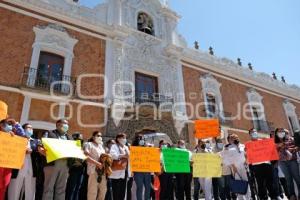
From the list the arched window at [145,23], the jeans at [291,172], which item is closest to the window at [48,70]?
the arched window at [145,23]

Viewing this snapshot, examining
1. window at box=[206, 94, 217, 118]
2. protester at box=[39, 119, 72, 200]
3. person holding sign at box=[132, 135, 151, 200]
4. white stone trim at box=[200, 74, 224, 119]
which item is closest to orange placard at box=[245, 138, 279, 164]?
person holding sign at box=[132, 135, 151, 200]

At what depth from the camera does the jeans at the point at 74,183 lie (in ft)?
14.9

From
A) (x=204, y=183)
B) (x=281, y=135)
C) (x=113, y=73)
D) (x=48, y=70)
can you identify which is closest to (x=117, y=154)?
(x=204, y=183)

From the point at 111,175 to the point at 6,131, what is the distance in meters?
1.94

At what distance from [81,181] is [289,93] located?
1812cm

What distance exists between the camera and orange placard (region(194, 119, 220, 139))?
9.48 m

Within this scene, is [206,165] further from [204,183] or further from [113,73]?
[113,73]

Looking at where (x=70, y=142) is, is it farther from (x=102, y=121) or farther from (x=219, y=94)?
(x=219, y=94)

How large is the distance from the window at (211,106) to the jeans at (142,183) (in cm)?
842

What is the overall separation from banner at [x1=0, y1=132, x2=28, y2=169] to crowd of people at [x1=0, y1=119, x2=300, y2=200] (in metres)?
0.12

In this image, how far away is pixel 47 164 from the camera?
4.48 meters

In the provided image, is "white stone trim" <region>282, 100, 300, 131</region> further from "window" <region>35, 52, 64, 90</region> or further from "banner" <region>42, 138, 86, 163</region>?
"banner" <region>42, 138, 86, 163</region>

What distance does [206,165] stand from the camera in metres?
6.24

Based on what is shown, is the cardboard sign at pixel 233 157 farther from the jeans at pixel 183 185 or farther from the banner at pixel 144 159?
the banner at pixel 144 159
